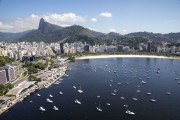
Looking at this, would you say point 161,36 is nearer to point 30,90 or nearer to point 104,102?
point 30,90

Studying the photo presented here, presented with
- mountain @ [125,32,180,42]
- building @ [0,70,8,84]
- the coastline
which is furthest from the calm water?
mountain @ [125,32,180,42]

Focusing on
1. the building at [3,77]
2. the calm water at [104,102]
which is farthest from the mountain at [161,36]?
the building at [3,77]

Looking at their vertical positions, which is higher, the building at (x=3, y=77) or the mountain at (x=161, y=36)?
the mountain at (x=161, y=36)

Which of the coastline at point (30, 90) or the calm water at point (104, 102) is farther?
the coastline at point (30, 90)

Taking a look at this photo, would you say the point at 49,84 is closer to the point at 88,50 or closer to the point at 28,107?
the point at 28,107

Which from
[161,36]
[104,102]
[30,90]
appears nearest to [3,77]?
[30,90]

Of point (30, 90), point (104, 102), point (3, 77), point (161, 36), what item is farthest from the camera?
point (161, 36)

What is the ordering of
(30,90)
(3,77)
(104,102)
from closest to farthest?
1. (104,102)
2. (30,90)
3. (3,77)

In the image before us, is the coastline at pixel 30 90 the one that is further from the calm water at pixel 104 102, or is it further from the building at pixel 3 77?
the building at pixel 3 77

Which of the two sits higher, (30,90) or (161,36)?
(161,36)

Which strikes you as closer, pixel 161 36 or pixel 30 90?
pixel 30 90

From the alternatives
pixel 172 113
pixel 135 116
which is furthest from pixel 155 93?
pixel 135 116
